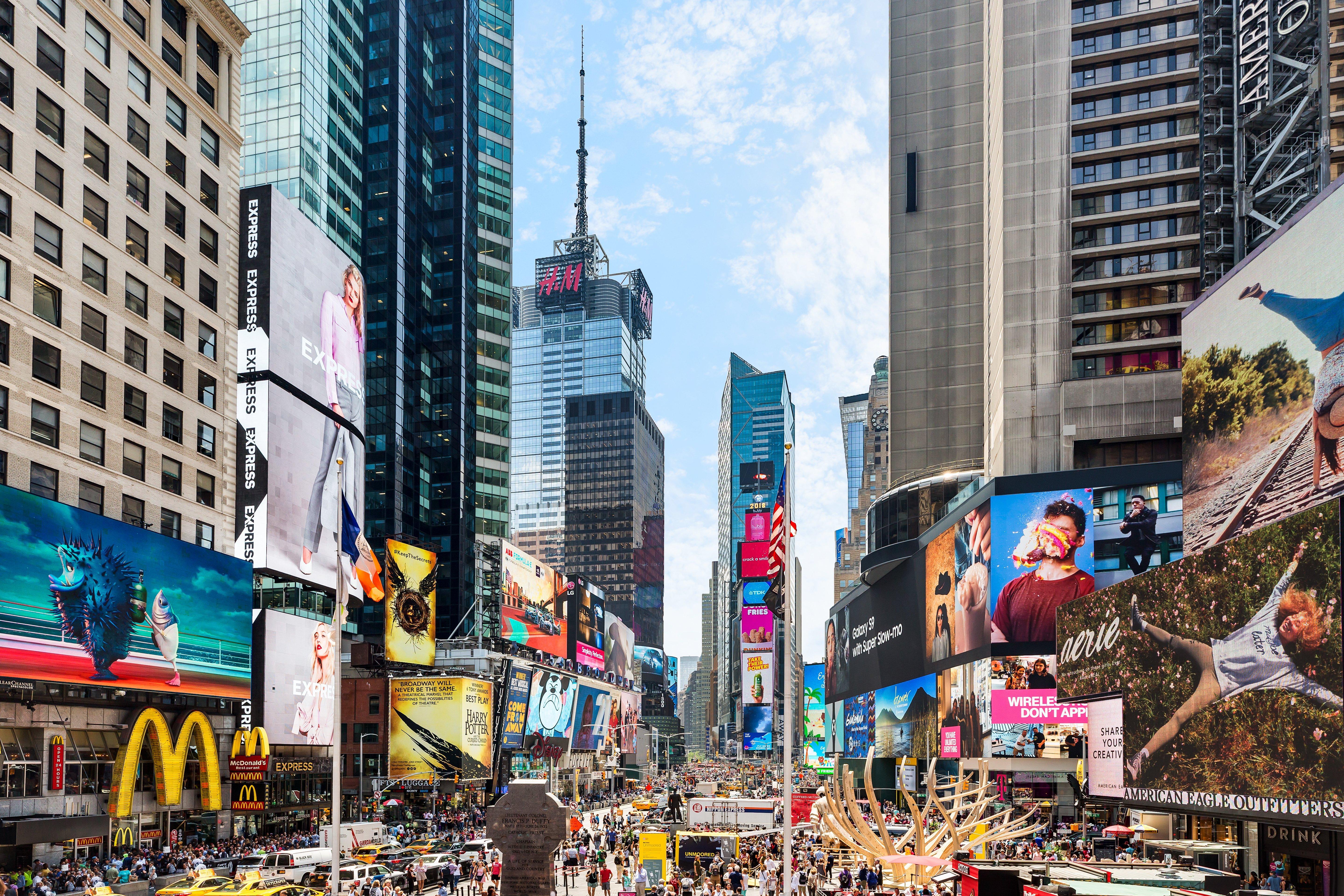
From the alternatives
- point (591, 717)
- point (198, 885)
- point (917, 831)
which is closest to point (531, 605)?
point (591, 717)

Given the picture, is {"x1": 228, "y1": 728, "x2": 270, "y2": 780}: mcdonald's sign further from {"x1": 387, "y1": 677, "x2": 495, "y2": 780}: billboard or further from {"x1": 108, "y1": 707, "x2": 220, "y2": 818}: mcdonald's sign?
{"x1": 387, "y1": 677, "x2": 495, "y2": 780}: billboard

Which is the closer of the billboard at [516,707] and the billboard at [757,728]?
the billboard at [516,707]

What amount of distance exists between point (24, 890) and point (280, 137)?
86.5m

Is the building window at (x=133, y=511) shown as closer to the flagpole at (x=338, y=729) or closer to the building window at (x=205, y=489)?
the building window at (x=205, y=489)

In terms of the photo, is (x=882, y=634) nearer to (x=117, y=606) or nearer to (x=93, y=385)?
(x=117, y=606)

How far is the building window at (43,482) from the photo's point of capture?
44344 mm

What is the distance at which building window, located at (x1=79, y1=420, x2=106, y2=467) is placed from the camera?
47.6 m

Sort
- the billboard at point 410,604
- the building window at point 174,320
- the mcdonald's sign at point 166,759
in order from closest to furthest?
the mcdonald's sign at point 166,759 → the building window at point 174,320 → the billboard at point 410,604

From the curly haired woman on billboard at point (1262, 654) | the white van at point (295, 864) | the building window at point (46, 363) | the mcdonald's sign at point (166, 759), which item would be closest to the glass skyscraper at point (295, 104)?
the mcdonald's sign at point (166, 759)

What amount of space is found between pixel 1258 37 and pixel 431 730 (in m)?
71.7

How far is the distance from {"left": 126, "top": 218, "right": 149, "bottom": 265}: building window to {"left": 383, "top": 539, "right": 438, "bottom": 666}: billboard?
37.5 m

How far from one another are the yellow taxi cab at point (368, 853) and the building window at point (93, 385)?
2180cm

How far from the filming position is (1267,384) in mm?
40562

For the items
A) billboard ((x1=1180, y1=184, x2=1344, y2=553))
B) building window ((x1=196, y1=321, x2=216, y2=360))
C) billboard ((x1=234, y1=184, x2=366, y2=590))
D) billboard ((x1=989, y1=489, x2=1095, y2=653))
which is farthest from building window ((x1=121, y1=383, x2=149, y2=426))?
billboard ((x1=989, y1=489, x2=1095, y2=653))
